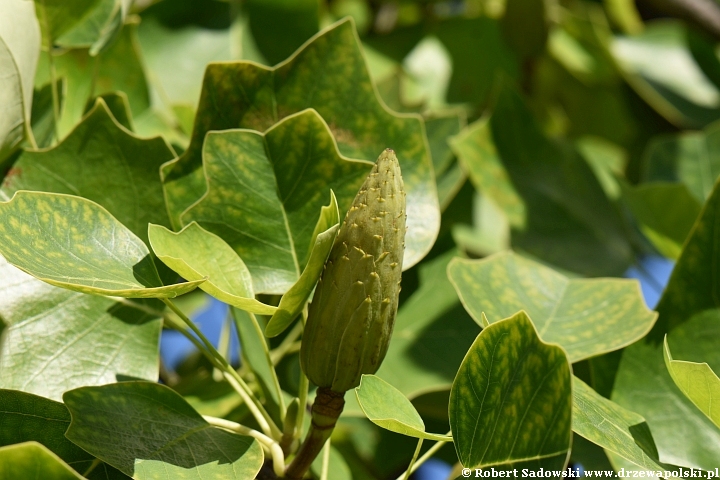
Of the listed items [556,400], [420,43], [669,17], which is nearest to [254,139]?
[556,400]

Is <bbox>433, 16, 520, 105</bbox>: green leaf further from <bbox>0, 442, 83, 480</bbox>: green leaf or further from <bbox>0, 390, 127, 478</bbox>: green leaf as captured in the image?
<bbox>0, 442, 83, 480</bbox>: green leaf

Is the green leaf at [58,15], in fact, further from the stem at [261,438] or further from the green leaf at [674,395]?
the green leaf at [674,395]

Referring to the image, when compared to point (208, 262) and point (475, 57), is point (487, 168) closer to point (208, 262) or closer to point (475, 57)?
point (475, 57)

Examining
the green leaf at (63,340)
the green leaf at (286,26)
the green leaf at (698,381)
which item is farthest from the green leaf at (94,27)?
the green leaf at (698,381)

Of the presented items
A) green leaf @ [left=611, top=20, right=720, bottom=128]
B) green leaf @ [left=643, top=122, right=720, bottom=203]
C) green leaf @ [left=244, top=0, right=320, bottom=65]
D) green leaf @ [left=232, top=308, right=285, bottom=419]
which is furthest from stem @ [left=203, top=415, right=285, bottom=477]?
green leaf @ [left=611, top=20, right=720, bottom=128]

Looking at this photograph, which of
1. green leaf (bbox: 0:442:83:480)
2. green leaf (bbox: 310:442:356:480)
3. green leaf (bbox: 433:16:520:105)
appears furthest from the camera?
green leaf (bbox: 433:16:520:105)

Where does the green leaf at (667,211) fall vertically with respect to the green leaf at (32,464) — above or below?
below
